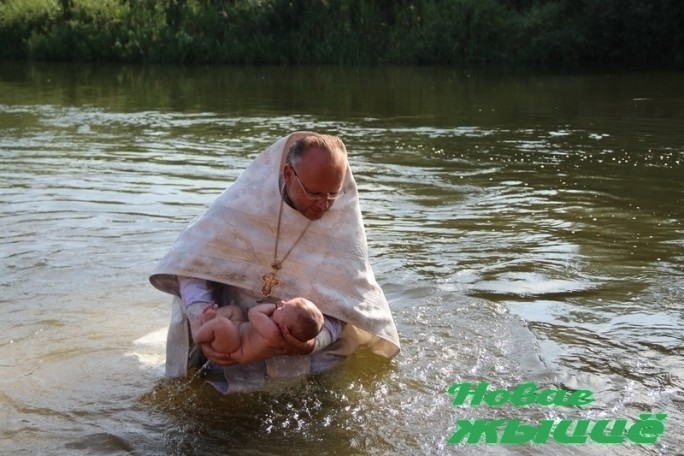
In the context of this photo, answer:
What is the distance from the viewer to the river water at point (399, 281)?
4.39 meters

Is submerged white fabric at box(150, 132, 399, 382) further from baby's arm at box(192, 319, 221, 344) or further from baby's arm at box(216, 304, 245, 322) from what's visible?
baby's arm at box(192, 319, 221, 344)

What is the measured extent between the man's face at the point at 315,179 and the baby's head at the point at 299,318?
21.2 inches

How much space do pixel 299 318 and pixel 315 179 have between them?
65 centimetres

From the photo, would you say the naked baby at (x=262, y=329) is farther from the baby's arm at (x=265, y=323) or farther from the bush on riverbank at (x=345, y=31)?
the bush on riverbank at (x=345, y=31)

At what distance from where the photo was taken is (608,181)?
1048 centimetres

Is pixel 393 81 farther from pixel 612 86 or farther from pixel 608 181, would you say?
pixel 608 181

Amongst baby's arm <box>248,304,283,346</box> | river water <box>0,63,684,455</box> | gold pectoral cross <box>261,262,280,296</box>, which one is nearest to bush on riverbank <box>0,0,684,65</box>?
river water <box>0,63,684,455</box>

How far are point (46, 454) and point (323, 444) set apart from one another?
3.86ft

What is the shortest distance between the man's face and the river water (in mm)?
892

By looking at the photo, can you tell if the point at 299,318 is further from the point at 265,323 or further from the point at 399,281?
the point at 399,281

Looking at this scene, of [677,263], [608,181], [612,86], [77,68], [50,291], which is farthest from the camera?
[77,68]

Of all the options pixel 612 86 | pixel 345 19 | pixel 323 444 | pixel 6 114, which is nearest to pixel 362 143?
pixel 6 114

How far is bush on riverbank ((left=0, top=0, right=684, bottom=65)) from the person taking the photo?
3334 centimetres

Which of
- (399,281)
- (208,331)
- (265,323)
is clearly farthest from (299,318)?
(399,281)
